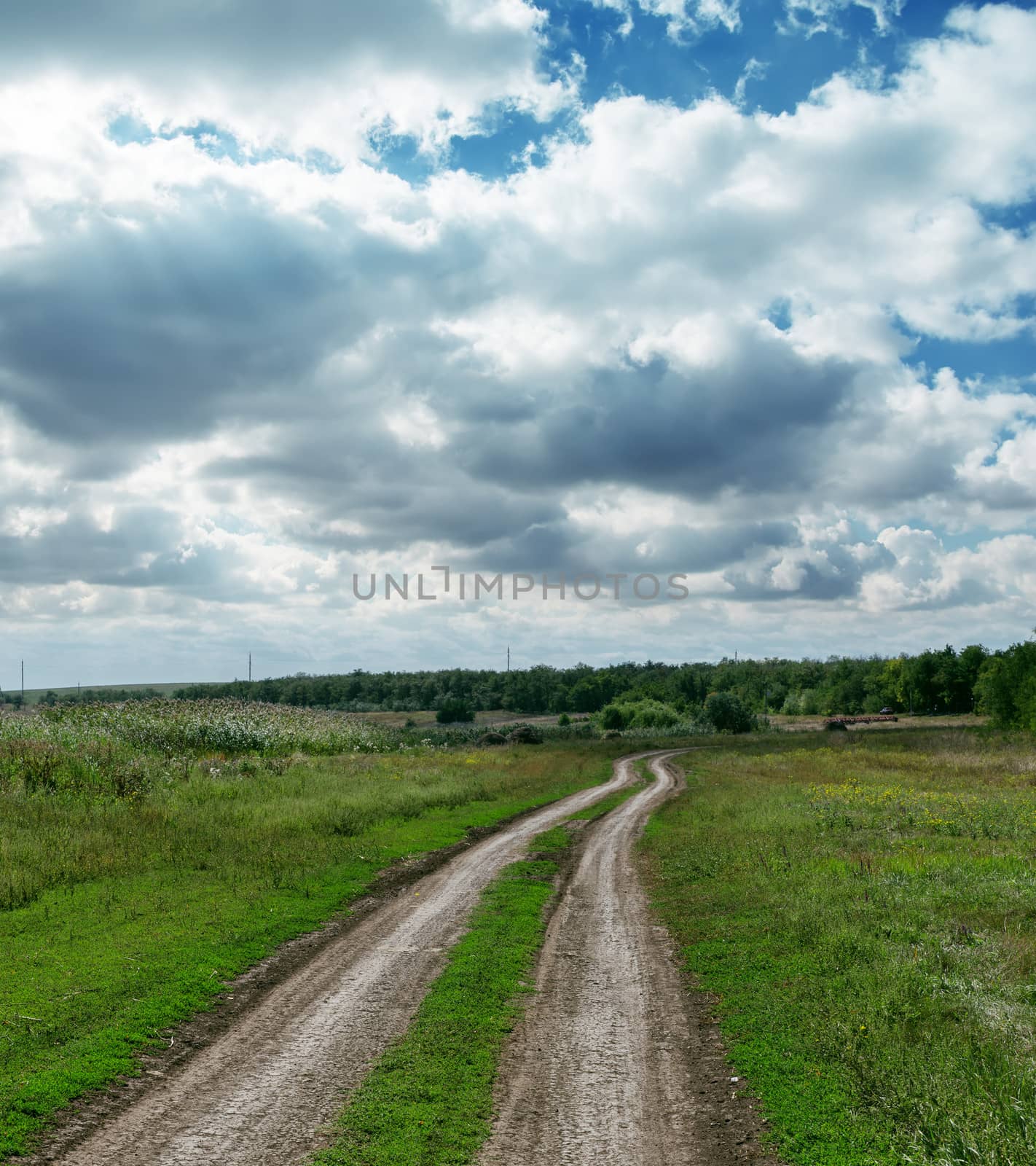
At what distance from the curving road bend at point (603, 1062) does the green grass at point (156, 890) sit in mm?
3960

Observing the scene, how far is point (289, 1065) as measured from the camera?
8.20m

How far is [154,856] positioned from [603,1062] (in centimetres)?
1220

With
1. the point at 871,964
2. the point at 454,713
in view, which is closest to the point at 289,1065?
the point at 871,964

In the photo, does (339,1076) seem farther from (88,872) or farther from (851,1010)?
(88,872)

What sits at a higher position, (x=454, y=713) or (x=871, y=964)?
(x=871, y=964)

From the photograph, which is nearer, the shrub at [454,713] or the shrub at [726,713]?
the shrub at [726,713]

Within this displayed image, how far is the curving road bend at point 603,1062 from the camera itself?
270 inches

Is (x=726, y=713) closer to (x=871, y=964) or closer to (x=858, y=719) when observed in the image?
(x=858, y=719)

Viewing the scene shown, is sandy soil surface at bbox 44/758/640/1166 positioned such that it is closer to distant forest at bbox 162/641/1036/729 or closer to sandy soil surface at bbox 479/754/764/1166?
sandy soil surface at bbox 479/754/764/1166

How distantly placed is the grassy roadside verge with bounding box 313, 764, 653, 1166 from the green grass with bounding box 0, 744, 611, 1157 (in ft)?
8.41

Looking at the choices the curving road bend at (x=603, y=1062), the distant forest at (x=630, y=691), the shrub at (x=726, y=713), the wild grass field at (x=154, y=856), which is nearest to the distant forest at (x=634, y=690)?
the distant forest at (x=630, y=691)

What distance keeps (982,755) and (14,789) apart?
166ft

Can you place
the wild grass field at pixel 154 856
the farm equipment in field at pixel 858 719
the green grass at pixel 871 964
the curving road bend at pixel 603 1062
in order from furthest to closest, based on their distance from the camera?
the farm equipment in field at pixel 858 719, the wild grass field at pixel 154 856, the green grass at pixel 871 964, the curving road bend at pixel 603 1062

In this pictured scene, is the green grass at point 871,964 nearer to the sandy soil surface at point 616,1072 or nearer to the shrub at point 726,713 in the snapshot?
the sandy soil surface at point 616,1072
